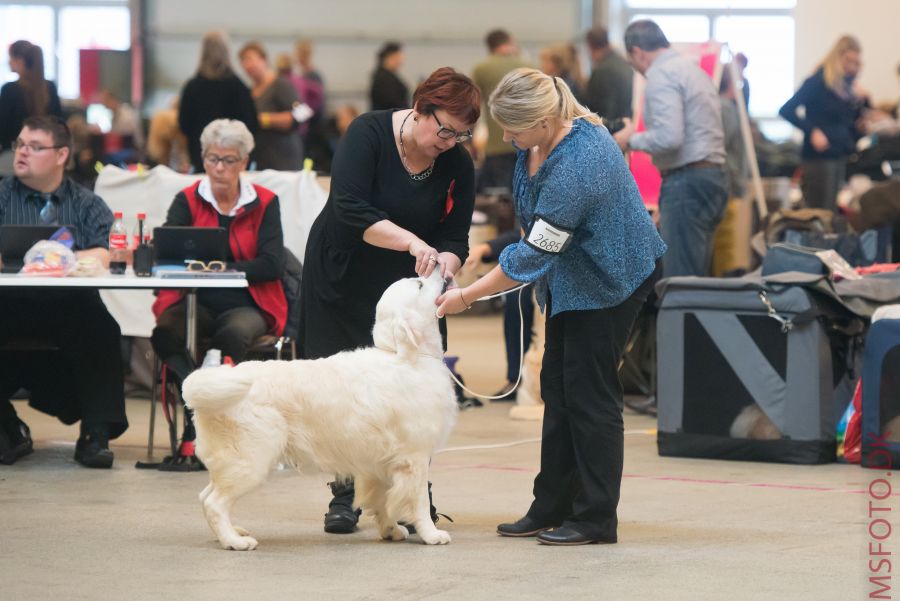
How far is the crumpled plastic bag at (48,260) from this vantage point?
5.13 meters

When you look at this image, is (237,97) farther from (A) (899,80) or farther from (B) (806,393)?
(A) (899,80)

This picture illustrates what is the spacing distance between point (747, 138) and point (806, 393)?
2932 mm

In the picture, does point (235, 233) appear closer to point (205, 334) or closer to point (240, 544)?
point (205, 334)

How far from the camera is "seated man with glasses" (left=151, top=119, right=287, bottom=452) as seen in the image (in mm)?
5688

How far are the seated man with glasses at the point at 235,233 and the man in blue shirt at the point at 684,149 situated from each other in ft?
7.31

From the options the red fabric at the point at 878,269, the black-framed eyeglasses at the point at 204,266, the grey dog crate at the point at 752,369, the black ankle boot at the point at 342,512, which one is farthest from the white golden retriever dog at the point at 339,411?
the red fabric at the point at 878,269

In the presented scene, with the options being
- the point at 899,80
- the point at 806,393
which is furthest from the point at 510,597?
the point at 899,80

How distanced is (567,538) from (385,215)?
111 cm

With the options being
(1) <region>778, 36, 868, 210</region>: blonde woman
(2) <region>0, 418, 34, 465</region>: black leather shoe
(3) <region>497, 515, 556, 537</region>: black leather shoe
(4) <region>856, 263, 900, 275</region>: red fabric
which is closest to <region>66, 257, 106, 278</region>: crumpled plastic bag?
(2) <region>0, 418, 34, 465</region>: black leather shoe

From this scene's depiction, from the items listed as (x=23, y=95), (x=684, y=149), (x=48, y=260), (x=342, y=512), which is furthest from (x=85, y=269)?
(x=684, y=149)

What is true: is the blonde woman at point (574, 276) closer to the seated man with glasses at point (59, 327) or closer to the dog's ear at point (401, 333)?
the dog's ear at point (401, 333)

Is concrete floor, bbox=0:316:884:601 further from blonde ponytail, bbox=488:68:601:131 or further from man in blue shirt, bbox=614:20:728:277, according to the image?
man in blue shirt, bbox=614:20:728:277

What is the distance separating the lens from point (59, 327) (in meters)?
5.58

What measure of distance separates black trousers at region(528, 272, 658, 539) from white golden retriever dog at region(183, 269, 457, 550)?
1.18ft
